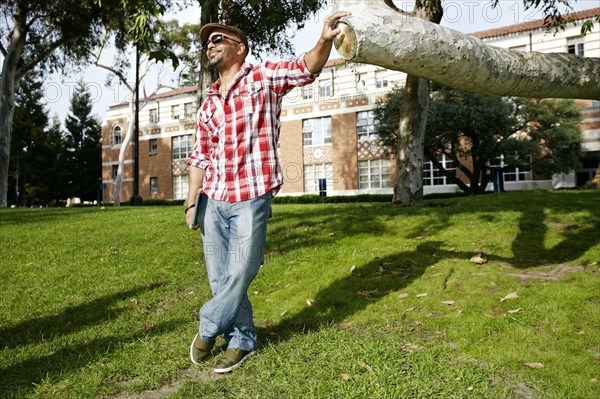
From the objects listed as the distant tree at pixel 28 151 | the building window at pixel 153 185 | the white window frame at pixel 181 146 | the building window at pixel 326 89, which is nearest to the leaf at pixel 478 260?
the building window at pixel 326 89

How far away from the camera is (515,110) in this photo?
81.4 feet

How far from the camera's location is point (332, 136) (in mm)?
35375

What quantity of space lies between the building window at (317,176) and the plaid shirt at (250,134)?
104 ft

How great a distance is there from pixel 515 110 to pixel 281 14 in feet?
54.7

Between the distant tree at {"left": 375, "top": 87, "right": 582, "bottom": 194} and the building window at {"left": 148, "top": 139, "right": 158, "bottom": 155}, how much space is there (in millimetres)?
25058

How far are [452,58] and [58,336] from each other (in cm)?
434

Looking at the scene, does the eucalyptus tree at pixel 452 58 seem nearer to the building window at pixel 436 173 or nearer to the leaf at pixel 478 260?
the leaf at pixel 478 260

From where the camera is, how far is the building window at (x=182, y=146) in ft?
136

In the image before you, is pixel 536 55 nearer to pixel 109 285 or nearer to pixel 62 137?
pixel 109 285

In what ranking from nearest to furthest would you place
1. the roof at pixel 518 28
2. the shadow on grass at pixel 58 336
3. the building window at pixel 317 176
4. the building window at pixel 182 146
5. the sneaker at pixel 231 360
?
the sneaker at pixel 231 360 → the shadow on grass at pixel 58 336 → the roof at pixel 518 28 → the building window at pixel 317 176 → the building window at pixel 182 146

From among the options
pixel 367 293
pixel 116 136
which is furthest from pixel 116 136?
pixel 367 293

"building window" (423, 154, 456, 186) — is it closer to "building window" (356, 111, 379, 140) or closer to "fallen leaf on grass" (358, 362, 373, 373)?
"building window" (356, 111, 379, 140)

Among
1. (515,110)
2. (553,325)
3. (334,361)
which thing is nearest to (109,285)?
(334,361)

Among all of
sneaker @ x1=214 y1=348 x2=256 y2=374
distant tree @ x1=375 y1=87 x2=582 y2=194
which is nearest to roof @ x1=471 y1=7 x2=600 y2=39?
distant tree @ x1=375 y1=87 x2=582 y2=194
